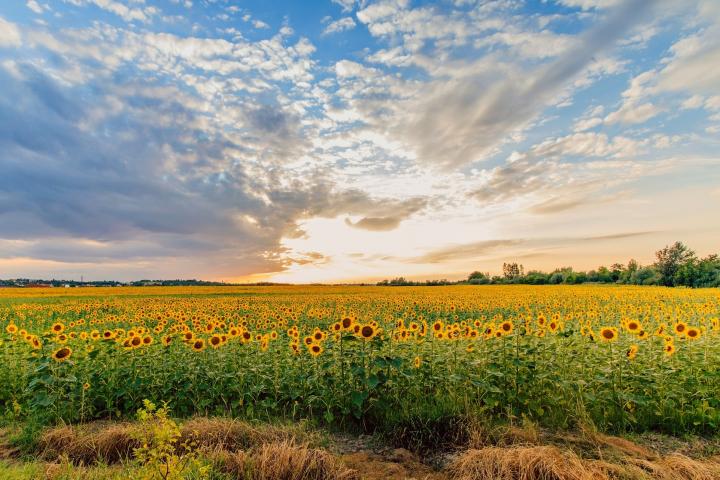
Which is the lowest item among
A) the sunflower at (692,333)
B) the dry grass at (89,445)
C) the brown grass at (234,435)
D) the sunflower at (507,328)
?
the dry grass at (89,445)

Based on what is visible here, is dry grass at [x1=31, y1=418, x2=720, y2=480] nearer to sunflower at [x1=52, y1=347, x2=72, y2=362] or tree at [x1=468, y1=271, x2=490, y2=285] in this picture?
sunflower at [x1=52, y1=347, x2=72, y2=362]

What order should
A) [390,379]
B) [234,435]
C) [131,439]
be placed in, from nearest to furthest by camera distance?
[234,435]
[131,439]
[390,379]

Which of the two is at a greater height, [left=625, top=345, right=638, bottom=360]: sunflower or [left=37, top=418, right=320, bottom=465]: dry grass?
[left=625, top=345, right=638, bottom=360]: sunflower

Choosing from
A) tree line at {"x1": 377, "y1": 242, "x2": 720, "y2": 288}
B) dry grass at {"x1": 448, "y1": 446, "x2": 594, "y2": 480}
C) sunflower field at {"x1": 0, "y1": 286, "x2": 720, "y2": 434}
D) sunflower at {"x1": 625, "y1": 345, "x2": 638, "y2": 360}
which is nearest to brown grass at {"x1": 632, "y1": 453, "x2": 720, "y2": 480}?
dry grass at {"x1": 448, "y1": 446, "x2": 594, "y2": 480}

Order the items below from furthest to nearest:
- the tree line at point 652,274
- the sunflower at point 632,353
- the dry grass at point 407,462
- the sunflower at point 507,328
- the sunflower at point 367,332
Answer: the tree line at point 652,274, the sunflower at point 507,328, the sunflower at point 632,353, the sunflower at point 367,332, the dry grass at point 407,462

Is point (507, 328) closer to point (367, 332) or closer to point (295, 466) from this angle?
Answer: point (367, 332)

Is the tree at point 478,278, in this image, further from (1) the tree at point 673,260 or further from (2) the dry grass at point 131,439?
(2) the dry grass at point 131,439

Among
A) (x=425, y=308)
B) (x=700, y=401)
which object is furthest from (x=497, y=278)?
(x=700, y=401)

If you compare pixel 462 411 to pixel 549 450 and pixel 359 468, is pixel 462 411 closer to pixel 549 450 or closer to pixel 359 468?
pixel 549 450

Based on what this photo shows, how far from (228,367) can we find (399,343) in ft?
10.4

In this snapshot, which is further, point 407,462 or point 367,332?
point 367,332

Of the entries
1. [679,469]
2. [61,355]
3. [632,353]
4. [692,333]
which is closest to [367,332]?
[679,469]

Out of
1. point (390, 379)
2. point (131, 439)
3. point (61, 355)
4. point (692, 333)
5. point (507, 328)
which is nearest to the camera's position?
point (131, 439)

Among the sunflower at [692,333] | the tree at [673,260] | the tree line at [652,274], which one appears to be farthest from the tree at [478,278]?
the sunflower at [692,333]
